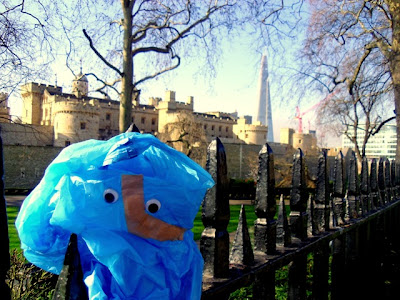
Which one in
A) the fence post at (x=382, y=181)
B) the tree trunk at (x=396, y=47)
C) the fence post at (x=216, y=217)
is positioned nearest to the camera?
the fence post at (x=216, y=217)

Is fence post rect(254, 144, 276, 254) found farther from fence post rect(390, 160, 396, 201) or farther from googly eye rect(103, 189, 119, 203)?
fence post rect(390, 160, 396, 201)

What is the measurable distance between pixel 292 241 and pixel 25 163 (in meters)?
34.6

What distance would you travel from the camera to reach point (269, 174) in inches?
66.0

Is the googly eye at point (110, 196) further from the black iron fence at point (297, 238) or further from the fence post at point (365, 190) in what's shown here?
the fence post at point (365, 190)

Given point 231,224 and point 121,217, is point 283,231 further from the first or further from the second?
point 231,224

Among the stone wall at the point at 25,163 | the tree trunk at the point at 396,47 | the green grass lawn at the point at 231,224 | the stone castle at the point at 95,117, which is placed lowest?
the green grass lawn at the point at 231,224

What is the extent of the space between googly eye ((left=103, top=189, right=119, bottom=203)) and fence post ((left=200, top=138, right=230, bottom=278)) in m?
0.53

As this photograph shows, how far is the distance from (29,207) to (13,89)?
740cm

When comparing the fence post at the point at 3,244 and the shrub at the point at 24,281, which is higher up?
the fence post at the point at 3,244

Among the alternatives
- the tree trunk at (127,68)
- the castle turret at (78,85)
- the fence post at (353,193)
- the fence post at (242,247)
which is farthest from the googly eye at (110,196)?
the castle turret at (78,85)

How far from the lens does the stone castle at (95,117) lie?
1583 inches

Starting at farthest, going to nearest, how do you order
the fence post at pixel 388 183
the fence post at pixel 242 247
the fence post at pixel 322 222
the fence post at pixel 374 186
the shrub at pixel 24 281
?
1. the fence post at pixel 388 183
2. the fence post at pixel 374 186
3. the fence post at pixel 322 222
4. the shrub at pixel 24 281
5. the fence post at pixel 242 247

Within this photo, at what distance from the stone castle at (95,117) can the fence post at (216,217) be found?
29591 mm

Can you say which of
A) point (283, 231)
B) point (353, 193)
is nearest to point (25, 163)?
point (353, 193)
